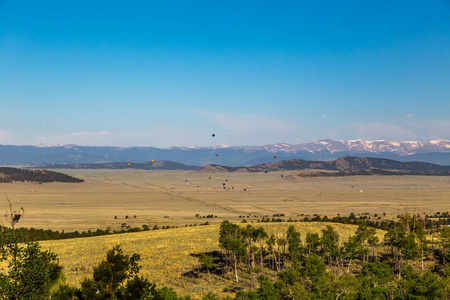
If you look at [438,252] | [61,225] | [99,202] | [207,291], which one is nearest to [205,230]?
[207,291]

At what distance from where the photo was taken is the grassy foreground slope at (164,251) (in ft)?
154

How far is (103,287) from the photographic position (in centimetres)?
2128

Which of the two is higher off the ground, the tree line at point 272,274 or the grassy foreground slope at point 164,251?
the tree line at point 272,274

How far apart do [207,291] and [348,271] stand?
21675mm

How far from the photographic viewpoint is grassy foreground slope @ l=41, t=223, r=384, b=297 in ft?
154

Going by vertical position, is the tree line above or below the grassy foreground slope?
above

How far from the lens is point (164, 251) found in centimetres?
5944

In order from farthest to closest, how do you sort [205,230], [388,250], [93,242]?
[205,230] → [93,242] → [388,250]

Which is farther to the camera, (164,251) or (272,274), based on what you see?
(164,251)

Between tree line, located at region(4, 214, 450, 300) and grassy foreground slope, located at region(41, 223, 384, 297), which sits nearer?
tree line, located at region(4, 214, 450, 300)

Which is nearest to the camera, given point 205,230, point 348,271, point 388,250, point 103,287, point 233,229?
point 103,287

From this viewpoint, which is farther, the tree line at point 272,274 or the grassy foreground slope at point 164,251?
the grassy foreground slope at point 164,251

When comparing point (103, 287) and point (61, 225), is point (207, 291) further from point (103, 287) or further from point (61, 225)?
point (61, 225)

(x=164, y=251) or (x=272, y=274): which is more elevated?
(x=164, y=251)
